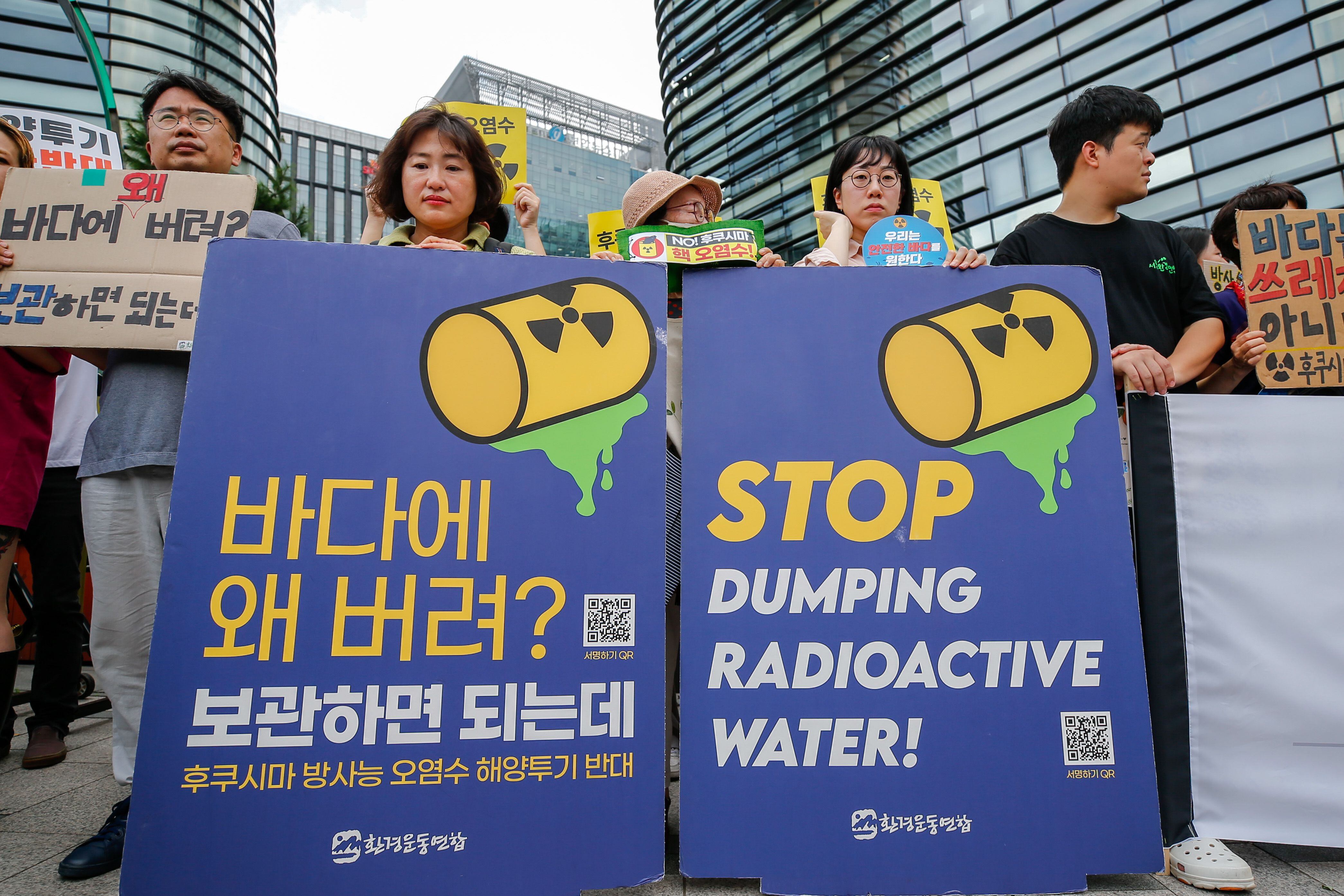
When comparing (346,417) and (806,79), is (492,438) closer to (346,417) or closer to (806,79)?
(346,417)

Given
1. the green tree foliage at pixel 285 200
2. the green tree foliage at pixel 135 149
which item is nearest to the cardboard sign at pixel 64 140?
the green tree foliage at pixel 285 200

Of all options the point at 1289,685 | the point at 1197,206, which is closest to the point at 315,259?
the point at 1289,685

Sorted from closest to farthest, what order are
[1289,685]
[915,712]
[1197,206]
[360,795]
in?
[360,795]
[915,712]
[1289,685]
[1197,206]

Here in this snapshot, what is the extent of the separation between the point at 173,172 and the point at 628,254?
4.02 ft

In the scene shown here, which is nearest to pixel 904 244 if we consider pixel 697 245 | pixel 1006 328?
pixel 1006 328

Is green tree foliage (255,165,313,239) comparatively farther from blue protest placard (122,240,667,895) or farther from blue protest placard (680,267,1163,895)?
blue protest placard (680,267,1163,895)

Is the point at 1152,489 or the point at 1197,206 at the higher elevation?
the point at 1197,206

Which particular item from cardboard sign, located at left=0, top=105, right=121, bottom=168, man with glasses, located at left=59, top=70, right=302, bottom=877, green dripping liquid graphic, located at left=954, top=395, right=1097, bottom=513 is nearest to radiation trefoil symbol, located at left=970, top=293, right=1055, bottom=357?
green dripping liquid graphic, located at left=954, top=395, right=1097, bottom=513

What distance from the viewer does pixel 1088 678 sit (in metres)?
1.48

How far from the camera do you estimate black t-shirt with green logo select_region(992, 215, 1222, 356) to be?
6.37 feet

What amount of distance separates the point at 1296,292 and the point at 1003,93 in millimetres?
22450

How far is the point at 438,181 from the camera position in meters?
1.95

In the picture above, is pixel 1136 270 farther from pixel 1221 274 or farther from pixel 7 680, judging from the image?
pixel 7 680

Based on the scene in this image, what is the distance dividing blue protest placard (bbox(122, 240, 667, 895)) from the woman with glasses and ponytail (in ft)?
3.20
